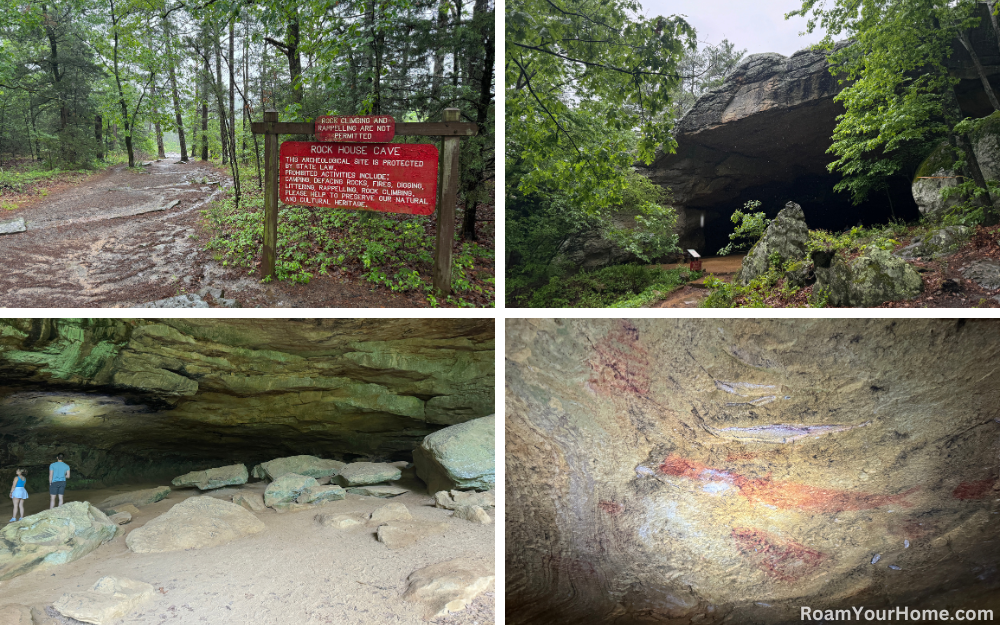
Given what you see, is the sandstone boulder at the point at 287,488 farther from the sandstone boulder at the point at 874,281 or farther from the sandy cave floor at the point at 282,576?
the sandstone boulder at the point at 874,281

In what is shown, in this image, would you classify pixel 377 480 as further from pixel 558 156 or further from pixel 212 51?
pixel 212 51

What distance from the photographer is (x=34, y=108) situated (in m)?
Result: 8.01

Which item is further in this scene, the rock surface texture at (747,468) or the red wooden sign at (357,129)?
the red wooden sign at (357,129)

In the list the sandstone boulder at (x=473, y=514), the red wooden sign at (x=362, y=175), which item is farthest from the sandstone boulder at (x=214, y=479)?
the red wooden sign at (x=362, y=175)

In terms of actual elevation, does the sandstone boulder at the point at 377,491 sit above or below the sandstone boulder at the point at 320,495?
below

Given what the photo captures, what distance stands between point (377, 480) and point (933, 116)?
7.83 m

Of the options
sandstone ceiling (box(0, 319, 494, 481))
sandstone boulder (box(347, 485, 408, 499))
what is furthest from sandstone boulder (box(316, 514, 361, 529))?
sandstone ceiling (box(0, 319, 494, 481))

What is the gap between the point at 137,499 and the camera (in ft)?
18.4

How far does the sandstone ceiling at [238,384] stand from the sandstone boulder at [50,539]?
171cm

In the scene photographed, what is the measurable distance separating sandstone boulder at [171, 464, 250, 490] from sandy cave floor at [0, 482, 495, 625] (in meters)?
1.43

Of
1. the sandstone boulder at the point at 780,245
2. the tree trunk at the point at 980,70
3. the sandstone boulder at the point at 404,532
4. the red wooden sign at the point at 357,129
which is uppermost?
the tree trunk at the point at 980,70

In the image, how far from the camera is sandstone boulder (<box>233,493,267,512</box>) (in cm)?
503

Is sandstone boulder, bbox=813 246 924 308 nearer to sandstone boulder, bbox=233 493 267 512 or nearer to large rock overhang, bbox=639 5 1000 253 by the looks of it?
large rock overhang, bbox=639 5 1000 253

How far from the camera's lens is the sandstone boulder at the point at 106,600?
3.01m
